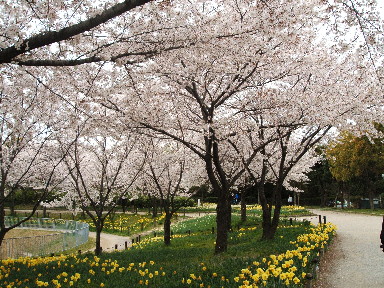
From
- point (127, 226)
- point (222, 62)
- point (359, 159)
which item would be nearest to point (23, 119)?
point (222, 62)

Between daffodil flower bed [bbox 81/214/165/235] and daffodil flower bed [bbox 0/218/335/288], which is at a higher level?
daffodil flower bed [bbox 0/218/335/288]

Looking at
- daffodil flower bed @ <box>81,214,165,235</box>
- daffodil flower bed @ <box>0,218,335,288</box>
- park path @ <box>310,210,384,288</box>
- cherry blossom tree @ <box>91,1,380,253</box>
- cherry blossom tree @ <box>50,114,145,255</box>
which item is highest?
cherry blossom tree @ <box>91,1,380,253</box>

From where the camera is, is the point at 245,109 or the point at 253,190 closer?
the point at 245,109

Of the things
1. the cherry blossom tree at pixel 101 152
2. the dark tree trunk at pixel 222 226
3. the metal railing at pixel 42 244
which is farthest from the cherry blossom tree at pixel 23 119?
the metal railing at pixel 42 244

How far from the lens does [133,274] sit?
21.6 feet

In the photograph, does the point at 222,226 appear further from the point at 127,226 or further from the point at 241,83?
the point at 127,226

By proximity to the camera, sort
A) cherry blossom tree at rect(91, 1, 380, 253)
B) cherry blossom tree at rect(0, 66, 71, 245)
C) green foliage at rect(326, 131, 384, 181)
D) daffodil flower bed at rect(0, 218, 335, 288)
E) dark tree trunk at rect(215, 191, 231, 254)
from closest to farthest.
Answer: daffodil flower bed at rect(0, 218, 335, 288)
cherry blossom tree at rect(91, 1, 380, 253)
cherry blossom tree at rect(0, 66, 71, 245)
dark tree trunk at rect(215, 191, 231, 254)
green foliage at rect(326, 131, 384, 181)

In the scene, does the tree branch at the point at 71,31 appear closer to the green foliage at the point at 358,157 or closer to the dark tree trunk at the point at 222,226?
the dark tree trunk at the point at 222,226

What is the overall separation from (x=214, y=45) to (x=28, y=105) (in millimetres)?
5997

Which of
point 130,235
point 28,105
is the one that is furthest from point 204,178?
point 28,105

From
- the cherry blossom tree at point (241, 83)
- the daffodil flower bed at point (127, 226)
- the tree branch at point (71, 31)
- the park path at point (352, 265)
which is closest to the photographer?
the tree branch at point (71, 31)

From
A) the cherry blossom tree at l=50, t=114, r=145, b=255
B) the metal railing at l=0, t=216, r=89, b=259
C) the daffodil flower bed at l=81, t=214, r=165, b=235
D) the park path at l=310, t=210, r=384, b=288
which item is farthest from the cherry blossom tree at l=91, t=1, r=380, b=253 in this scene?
the daffodil flower bed at l=81, t=214, r=165, b=235

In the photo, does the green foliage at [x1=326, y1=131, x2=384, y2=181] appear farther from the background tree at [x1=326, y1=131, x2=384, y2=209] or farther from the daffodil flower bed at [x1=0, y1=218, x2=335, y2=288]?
the daffodil flower bed at [x1=0, y1=218, x2=335, y2=288]

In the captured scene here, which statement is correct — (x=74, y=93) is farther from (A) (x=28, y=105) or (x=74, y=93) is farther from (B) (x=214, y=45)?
(B) (x=214, y=45)
